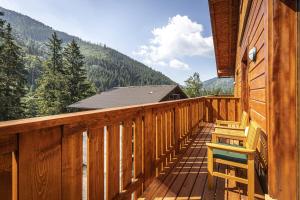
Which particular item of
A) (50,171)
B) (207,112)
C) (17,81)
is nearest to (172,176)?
(50,171)

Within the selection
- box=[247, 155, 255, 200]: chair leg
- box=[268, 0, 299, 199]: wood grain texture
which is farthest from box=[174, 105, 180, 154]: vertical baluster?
box=[268, 0, 299, 199]: wood grain texture

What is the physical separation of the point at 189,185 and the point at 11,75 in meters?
28.8

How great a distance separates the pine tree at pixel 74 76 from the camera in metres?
35.0

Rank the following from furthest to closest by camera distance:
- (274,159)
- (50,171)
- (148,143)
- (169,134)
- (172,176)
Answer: (169,134), (172,176), (148,143), (274,159), (50,171)

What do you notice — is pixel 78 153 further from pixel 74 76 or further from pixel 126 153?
pixel 74 76

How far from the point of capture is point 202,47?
46.6 m

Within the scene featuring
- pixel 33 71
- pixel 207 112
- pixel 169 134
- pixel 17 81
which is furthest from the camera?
pixel 33 71

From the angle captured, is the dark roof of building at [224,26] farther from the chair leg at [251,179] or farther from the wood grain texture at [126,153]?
the wood grain texture at [126,153]

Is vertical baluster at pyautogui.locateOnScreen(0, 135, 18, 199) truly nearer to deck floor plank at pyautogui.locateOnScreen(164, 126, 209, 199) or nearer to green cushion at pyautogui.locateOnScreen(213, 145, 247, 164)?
deck floor plank at pyautogui.locateOnScreen(164, 126, 209, 199)

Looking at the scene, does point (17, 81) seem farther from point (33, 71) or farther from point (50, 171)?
point (33, 71)

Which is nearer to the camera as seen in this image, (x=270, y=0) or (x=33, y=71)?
(x=270, y=0)

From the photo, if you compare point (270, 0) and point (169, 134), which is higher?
point (270, 0)

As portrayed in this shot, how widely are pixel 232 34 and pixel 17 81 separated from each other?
25982 mm

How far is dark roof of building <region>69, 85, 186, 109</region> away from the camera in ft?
73.3
